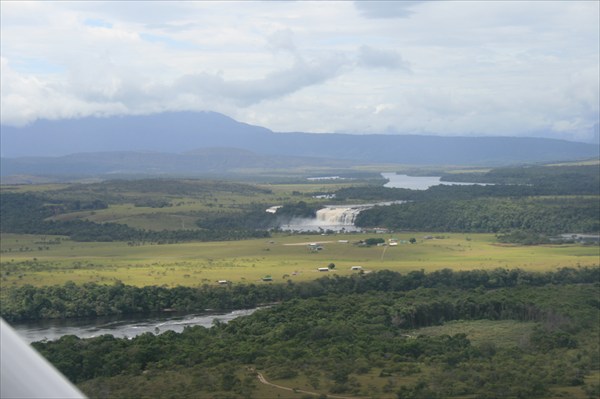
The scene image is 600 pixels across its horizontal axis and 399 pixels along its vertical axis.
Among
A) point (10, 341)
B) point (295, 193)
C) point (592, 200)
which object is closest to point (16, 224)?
point (295, 193)

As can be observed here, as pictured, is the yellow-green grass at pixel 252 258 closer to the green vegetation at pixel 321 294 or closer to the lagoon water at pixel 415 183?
the green vegetation at pixel 321 294

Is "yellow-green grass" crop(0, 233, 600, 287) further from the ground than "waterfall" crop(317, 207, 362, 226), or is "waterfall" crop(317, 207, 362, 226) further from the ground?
"waterfall" crop(317, 207, 362, 226)

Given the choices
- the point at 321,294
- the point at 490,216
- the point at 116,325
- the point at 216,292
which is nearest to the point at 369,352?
the point at 116,325

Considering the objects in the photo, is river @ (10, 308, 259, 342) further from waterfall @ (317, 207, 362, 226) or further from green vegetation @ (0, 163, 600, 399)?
waterfall @ (317, 207, 362, 226)

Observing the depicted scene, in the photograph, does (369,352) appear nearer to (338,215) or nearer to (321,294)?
(321,294)

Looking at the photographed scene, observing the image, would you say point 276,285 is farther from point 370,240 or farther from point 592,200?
point 592,200

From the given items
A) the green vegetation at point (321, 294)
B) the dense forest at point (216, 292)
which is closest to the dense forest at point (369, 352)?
the green vegetation at point (321, 294)

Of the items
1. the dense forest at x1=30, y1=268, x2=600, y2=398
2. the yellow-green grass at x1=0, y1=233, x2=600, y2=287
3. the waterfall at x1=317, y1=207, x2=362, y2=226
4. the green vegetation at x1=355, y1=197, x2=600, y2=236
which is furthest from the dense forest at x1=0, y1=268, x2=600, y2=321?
the waterfall at x1=317, y1=207, x2=362, y2=226
